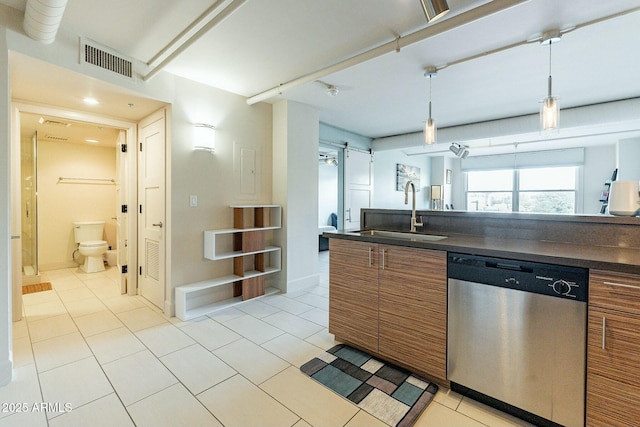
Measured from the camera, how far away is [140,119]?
3.59 m

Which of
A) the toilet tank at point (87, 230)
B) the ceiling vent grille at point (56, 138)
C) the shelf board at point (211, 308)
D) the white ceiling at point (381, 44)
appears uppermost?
the white ceiling at point (381, 44)

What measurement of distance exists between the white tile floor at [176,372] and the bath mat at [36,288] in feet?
1.95

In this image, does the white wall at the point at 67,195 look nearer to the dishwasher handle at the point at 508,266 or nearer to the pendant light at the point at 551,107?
the dishwasher handle at the point at 508,266

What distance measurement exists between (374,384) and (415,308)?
58cm

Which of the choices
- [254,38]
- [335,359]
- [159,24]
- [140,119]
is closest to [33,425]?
[335,359]

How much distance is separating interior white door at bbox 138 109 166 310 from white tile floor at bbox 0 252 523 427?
1.07 ft

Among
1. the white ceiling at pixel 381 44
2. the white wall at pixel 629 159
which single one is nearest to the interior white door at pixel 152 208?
the white ceiling at pixel 381 44

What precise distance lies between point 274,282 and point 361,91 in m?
2.81

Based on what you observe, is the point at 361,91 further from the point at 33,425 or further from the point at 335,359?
the point at 33,425

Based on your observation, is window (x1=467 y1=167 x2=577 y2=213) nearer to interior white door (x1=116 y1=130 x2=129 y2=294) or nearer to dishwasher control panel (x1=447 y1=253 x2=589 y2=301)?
dishwasher control panel (x1=447 y1=253 x2=589 y2=301)

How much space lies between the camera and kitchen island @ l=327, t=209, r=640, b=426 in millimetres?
1294

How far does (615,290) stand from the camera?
1.29 m

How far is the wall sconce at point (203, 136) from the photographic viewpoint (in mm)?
3137

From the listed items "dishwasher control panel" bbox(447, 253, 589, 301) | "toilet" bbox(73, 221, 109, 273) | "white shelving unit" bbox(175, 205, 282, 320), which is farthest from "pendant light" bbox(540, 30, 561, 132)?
"toilet" bbox(73, 221, 109, 273)
